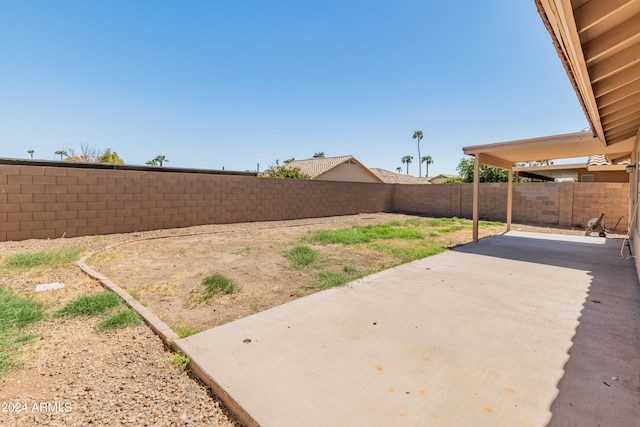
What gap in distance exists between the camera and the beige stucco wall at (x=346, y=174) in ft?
87.2

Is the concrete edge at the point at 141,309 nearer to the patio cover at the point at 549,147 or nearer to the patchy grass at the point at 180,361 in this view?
the patchy grass at the point at 180,361

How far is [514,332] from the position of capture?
2.84m

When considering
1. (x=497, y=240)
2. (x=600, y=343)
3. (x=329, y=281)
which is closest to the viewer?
(x=600, y=343)

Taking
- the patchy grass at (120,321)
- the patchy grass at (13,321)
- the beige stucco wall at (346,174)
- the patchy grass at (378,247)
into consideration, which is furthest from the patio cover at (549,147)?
the beige stucco wall at (346,174)

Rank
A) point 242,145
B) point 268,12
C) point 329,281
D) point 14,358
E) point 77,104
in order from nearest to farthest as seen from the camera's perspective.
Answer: point 14,358
point 329,281
point 268,12
point 77,104
point 242,145

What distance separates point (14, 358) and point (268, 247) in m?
5.00

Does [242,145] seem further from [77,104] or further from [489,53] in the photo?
[489,53]

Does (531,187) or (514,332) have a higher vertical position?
(531,187)

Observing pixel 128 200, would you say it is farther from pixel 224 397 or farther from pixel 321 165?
Result: pixel 321 165

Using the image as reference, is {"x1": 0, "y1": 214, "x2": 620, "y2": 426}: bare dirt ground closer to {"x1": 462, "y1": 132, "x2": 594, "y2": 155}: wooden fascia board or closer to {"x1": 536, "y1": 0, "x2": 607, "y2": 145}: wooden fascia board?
{"x1": 536, "y1": 0, "x2": 607, "y2": 145}: wooden fascia board

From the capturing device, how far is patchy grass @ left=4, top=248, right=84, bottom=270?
5.10m

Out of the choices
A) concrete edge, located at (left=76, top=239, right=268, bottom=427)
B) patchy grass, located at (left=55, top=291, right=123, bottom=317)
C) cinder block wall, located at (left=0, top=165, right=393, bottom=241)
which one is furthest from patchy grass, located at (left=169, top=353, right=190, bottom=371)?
cinder block wall, located at (left=0, top=165, right=393, bottom=241)

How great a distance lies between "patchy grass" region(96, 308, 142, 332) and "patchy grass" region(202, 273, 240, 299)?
0.85 metres

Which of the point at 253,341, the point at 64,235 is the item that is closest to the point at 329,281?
the point at 253,341
